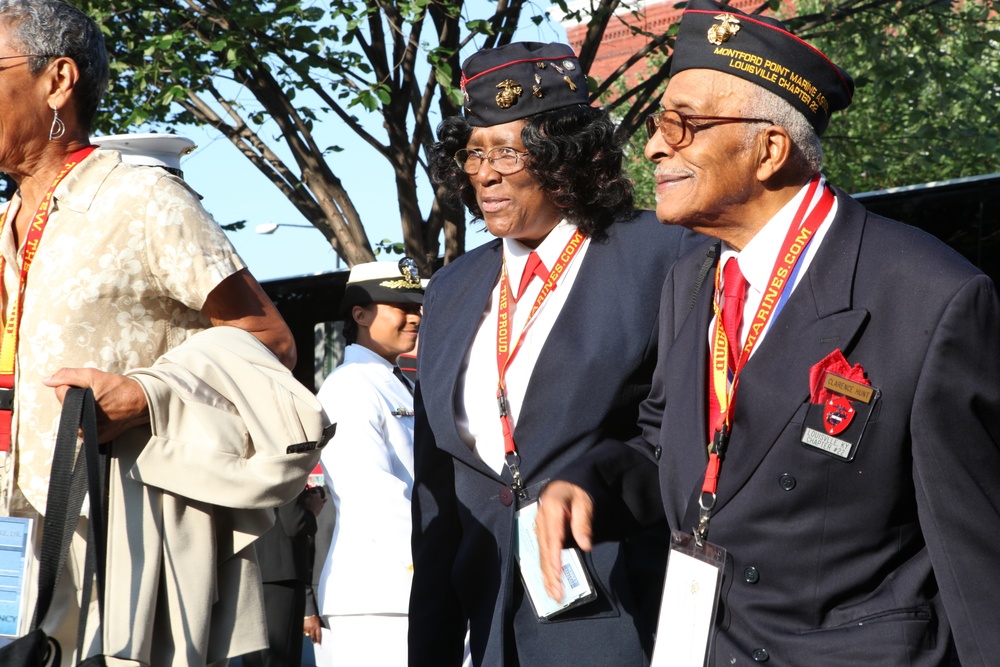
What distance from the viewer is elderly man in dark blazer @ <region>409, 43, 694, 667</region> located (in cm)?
310

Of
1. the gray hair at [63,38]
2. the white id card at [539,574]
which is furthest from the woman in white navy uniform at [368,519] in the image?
the gray hair at [63,38]

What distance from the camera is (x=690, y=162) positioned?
111 inches

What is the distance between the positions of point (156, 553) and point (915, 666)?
1664mm

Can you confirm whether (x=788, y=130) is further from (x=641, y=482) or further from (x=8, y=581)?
(x=8, y=581)

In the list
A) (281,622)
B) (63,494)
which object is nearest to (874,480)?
(63,494)

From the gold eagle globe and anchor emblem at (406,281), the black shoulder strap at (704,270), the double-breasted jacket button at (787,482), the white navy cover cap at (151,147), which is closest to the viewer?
the double-breasted jacket button at (787,482)

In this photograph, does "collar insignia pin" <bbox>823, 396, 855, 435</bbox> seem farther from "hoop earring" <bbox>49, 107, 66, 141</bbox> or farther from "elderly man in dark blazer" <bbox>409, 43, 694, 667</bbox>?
"hoop earring" <bbox>49, 107, 66, 141</bbox>

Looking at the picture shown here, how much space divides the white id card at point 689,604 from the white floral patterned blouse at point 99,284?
1.37 m

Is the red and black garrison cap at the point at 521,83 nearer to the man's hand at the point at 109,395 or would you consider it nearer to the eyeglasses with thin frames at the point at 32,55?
the eyeglasses with thin frames at the point at 32,55

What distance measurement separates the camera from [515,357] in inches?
131

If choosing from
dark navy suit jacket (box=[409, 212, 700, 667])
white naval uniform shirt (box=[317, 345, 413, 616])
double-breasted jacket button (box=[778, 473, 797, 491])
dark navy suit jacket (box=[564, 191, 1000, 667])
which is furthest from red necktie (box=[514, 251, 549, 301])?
white naval uniform shirt (box=[317, 345, 413, 616])

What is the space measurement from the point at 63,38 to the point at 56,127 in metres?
0.23

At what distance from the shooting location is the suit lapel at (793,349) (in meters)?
2.39

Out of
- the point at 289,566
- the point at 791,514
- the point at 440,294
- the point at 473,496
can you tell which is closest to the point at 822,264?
the point at 791,514
